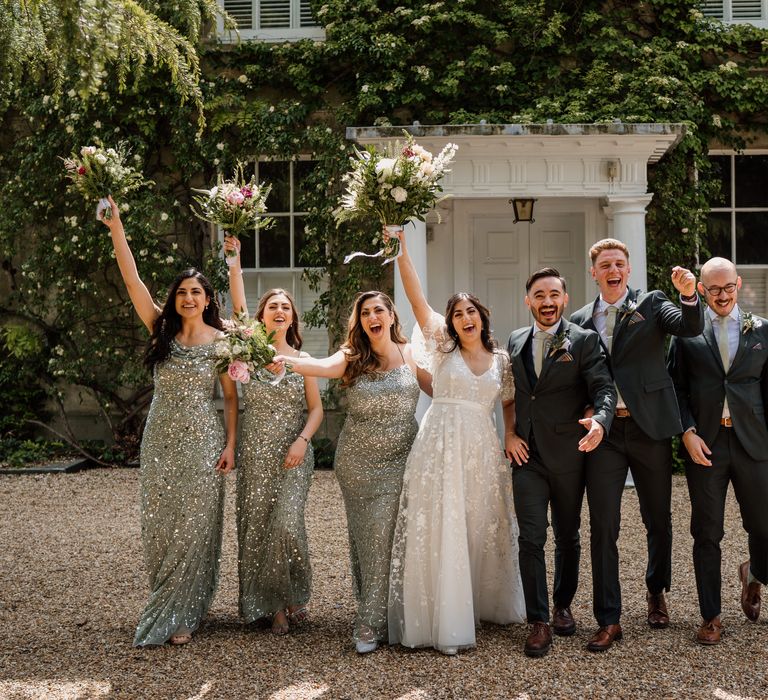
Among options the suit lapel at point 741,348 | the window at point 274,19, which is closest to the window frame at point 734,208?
the window at point 274,19

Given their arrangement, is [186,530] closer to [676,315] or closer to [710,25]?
[676,315]

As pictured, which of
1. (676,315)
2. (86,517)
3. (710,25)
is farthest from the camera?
(710,25)

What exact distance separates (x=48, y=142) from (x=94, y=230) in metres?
1.11

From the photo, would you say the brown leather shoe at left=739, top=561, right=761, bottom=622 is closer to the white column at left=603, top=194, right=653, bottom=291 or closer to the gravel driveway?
the gravel driveway

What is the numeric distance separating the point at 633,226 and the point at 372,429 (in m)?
4.90

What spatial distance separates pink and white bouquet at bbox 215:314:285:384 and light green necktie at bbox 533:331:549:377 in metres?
1.25

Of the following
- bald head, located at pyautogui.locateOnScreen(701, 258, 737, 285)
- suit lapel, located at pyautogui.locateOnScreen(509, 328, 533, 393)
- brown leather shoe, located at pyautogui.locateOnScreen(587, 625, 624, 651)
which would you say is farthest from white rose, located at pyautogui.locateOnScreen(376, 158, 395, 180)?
brown leather shoe, located at pyautogui.locateOnScreen(587, 625, 624, 651)

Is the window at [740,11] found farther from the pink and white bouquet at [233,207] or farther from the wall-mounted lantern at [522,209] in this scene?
the pink and white bouquet at [233,207]

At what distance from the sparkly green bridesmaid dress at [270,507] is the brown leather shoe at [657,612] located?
1731 mm

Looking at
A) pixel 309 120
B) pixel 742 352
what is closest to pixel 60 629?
pixel 742 352

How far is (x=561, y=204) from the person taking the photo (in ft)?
33.1

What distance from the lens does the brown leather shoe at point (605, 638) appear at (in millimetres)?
4285

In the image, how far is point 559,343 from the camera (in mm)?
4438

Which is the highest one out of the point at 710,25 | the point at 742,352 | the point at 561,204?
the point at 710,25
